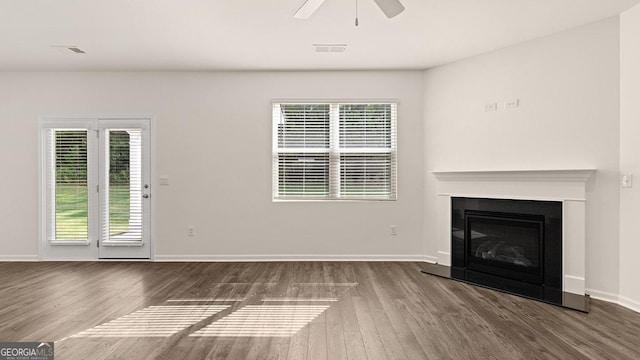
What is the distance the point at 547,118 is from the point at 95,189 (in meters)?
5.97

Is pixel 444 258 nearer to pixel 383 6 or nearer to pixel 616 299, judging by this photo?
pixel 616 299

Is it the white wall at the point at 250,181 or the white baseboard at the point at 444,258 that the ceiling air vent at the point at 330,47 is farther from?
the white baseboard at the point at 444,258

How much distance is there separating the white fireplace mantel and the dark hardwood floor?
42 centimetres

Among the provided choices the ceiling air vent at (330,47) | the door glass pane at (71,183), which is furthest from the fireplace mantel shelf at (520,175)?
the door glass pane at (71,183)

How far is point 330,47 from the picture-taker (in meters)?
4.40

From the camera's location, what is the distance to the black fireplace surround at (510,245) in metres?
3.89

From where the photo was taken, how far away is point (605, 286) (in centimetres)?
366

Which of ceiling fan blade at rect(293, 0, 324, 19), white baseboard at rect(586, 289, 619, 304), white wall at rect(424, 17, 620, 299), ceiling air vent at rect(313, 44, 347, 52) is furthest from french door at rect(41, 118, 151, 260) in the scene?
white baseboard at rect(586, 289, 619, 304)

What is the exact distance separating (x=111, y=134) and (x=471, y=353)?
5.30 metres

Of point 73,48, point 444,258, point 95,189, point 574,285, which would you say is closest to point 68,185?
point 95,189

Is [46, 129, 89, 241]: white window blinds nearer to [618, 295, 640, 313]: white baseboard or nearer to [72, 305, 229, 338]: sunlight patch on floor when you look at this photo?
[72, 305, 229, 338]: sunlight patch on floor

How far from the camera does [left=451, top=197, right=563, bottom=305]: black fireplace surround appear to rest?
12.8 feet

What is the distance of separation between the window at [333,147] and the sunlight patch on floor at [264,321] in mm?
2270

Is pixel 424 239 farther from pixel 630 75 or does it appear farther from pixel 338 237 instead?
pixel 630 75
